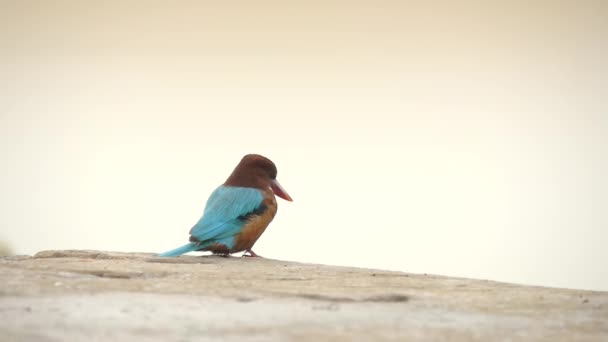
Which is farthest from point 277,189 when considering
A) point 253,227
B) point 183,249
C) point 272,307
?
point 272,307

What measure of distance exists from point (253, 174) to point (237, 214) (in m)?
0.26

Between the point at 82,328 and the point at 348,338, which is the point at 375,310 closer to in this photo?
the point at 348,338

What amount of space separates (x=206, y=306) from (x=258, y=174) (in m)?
1.72

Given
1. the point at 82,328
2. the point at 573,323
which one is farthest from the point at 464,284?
the point at 82,328

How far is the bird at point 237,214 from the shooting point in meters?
2.92

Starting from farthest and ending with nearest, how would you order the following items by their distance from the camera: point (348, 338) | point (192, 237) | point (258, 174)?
point (258, 174) → point (192, 237) → point (348, 338)

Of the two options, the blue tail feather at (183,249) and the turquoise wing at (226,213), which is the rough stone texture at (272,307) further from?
the turquoise wing at (226,213)

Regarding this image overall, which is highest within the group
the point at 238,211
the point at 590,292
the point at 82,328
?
the point at 238,211

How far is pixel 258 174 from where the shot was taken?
127 inches

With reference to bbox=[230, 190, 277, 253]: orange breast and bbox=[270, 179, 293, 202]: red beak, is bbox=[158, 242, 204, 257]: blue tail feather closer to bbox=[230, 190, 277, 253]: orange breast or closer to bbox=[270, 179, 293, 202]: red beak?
bbox=[230, 190, 277, 253]: orange breast

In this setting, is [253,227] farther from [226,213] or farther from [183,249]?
[183,249]

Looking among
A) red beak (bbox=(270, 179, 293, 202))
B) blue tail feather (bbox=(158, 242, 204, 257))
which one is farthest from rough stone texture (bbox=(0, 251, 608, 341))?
red beak (bbox=(270, 179, 293, 202))

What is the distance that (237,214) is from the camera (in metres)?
3.00

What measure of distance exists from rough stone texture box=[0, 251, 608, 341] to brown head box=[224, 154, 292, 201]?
0.95m
